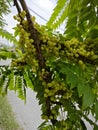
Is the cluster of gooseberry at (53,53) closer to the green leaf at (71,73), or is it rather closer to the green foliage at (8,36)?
the green leaf at (71,73)

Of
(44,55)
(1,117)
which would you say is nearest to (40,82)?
(44,55)

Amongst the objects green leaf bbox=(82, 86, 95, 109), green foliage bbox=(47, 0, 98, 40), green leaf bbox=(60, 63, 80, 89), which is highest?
green foliage bbox=(47, 0, 98, 40)

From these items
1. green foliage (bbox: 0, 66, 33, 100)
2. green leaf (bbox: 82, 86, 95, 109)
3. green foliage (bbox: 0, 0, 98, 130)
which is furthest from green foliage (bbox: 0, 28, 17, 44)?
green leaf (bbox: 82, 86, 95, 109)

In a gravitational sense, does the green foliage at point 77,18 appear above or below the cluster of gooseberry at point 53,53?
above

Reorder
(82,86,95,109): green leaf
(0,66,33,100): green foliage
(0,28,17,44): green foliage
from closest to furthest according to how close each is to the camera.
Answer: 1. (82,86,95,109): green leaf
2. (0,66,33,100): green foliage
3. (0,28,17,44): green foliage

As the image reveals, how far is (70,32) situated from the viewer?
0.97 meters

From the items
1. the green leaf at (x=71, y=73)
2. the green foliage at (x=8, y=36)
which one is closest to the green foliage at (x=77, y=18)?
the green leaf at (x=71, y=73)

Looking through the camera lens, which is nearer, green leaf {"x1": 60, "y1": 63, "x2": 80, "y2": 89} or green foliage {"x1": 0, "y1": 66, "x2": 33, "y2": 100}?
green leaf {"x1": 60, "y1": 63, "x2": 80, "y2": 89}

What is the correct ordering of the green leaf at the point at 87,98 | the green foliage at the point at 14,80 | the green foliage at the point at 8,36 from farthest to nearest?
the green foliage at the point at 8,36, the green foliage at the point at 14,80, the green leaf at the point at 87,98

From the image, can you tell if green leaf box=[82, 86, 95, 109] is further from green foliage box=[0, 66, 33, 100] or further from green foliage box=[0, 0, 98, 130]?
green foliage box=[0, 66, 33, 100]

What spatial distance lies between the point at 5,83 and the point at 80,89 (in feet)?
1.08

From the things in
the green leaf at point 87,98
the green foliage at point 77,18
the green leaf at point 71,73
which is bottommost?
the green leaf at point 87,98

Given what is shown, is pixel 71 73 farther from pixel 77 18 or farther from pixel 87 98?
pixel 77 18

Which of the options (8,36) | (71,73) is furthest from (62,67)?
(8,36)
